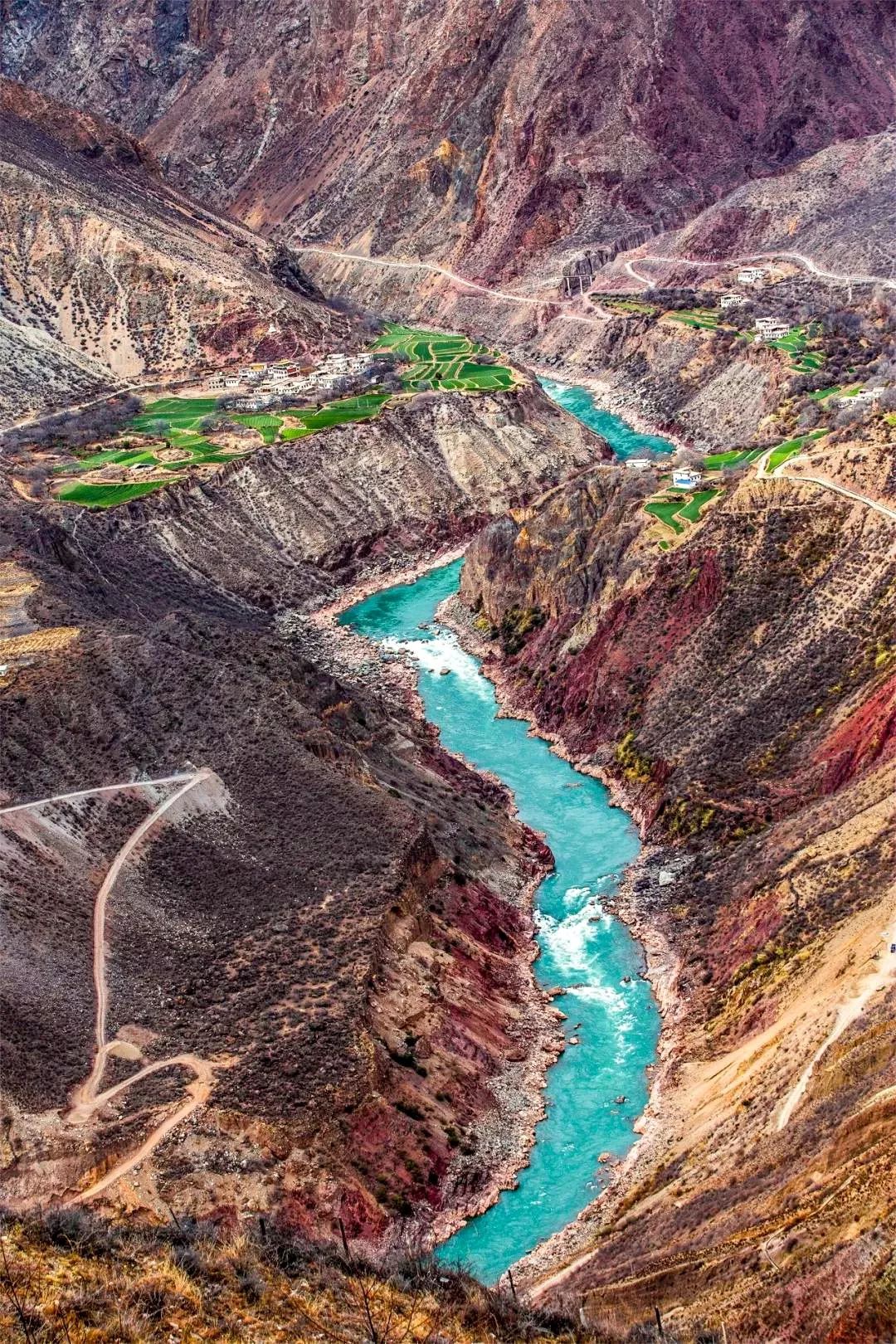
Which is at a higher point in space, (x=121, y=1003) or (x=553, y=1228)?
(x=553, y=1228)

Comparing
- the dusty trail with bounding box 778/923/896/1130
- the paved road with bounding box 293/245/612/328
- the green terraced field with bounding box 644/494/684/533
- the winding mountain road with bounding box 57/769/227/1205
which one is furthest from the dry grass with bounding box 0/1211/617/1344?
the paved road with bounding box 293/245/612/328

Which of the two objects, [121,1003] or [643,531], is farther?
[643,531]

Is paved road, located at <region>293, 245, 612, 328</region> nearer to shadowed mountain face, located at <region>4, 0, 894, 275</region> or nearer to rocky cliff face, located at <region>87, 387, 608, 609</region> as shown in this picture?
shadowed mountain face, located at <region>4, 0, 894, 275</region>

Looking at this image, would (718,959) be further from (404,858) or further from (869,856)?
(404,858)

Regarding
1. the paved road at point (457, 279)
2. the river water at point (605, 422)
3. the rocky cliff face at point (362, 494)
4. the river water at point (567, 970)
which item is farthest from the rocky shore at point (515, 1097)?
the paved road at point (457, 279)

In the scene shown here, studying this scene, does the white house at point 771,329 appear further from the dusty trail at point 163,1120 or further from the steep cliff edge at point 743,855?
the dusty trail at point 163,1120

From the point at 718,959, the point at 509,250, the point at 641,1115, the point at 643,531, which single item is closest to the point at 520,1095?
the point at 641,1115

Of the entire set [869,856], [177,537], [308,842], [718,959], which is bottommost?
[177,537]
